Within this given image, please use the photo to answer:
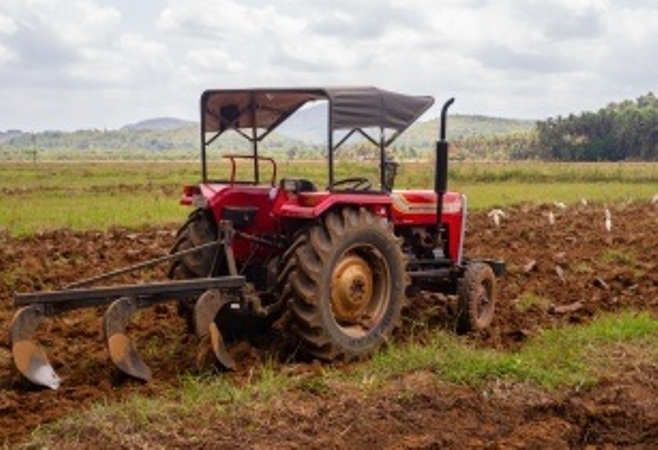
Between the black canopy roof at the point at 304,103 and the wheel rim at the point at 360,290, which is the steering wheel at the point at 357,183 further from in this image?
the wheel rim at the point at 360,290

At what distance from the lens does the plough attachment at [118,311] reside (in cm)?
673

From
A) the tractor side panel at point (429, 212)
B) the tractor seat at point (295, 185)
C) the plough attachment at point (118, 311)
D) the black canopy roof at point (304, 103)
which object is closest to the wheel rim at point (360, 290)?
the tractor seat at point (295, 185)

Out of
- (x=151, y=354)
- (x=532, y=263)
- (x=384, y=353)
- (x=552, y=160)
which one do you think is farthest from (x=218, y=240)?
(x=552, y=160)

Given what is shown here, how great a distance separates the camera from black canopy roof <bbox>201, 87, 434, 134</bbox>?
7789mm

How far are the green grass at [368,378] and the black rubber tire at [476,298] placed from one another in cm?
84

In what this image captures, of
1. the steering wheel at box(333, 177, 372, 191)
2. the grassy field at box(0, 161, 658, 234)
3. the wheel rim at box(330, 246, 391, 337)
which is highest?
the steering wheel at box(333, 177, 372, 191)

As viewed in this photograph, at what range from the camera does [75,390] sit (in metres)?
6.79

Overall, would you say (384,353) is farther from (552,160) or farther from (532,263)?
(552,160)

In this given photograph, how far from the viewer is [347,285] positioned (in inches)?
308

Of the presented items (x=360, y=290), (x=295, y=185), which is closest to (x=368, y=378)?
(x=360, y=290)

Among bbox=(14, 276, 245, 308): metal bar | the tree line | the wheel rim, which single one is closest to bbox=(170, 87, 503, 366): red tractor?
the wheel rim

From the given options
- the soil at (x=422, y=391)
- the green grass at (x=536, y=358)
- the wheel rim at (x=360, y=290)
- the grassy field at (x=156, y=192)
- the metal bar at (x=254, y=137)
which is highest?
the metal bar at (x=254, y=137)

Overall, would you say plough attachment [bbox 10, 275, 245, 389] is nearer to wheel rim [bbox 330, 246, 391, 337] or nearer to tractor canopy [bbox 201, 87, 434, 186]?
wheel rim [bbox 330, 246, 391, 337]

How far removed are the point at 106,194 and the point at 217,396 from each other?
1069 inches
